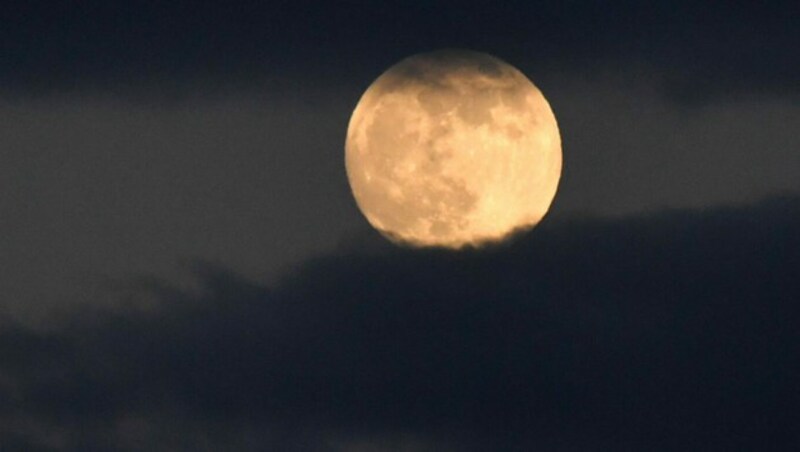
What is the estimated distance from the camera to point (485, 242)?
400ft

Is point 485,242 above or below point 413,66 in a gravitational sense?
below

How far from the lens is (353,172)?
125 metres

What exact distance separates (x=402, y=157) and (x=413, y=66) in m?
5.34

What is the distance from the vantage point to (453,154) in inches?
4776

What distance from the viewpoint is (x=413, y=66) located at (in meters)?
125

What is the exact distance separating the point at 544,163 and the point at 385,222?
801 centimetres

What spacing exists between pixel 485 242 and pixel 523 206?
105 inches

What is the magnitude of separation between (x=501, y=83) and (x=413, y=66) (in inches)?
170

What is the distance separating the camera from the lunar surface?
399 feet

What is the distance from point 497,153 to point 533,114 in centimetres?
335

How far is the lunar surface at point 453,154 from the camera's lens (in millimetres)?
121562

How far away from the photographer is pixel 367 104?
408ft

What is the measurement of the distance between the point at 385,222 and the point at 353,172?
2.83 meters

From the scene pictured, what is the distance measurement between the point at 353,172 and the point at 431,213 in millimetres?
4667
